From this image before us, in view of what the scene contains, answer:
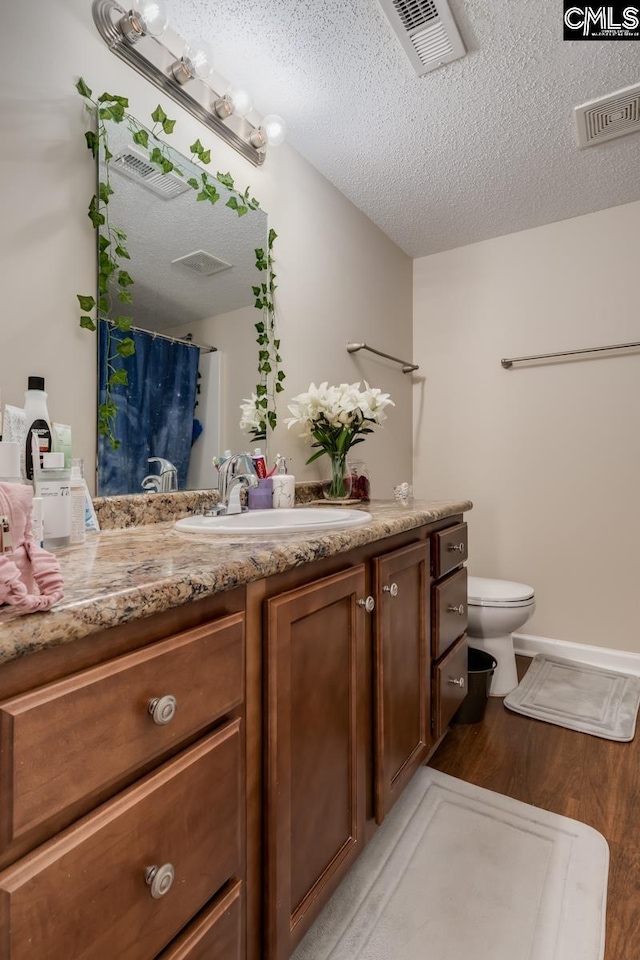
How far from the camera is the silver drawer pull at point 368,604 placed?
3.43 ft

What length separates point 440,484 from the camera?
2846 mm

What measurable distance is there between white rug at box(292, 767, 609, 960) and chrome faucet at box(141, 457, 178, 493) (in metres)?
1.08

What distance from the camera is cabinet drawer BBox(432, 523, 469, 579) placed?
147 centimetres

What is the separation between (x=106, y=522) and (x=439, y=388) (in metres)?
2.18

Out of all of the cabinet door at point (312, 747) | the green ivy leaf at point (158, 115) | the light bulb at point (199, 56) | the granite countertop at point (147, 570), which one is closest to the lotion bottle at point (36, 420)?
the granite countertop at point (147, 570)

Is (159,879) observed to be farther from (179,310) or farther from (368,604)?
(179,310)

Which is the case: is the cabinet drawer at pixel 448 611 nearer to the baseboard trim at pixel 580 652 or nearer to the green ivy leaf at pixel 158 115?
the baseboard trim at pixel 580 652

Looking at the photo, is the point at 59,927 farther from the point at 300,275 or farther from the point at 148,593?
the point at 300,275

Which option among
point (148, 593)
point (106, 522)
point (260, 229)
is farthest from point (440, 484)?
point (148, 593)

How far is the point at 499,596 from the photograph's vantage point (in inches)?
80.4

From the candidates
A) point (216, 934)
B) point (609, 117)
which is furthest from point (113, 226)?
point (609, 117)

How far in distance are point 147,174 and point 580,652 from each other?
270 centimetres

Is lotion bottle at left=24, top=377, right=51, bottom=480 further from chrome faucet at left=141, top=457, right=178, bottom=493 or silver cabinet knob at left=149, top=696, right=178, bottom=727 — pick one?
silver cabinet knob at left=149, top=696, right=178, bottom=727

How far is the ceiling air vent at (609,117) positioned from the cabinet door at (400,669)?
164 centimetres
